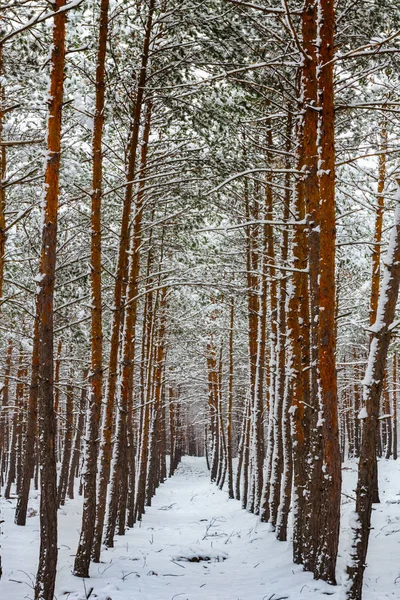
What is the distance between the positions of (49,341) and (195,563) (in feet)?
21.0

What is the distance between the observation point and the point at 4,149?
37.8 ft

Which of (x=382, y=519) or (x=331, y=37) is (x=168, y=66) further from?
(x=382, y=519)

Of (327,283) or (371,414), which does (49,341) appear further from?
(371,414)

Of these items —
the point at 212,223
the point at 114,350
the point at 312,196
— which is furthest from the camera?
the point at 212,223

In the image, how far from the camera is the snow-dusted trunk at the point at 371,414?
5.37m

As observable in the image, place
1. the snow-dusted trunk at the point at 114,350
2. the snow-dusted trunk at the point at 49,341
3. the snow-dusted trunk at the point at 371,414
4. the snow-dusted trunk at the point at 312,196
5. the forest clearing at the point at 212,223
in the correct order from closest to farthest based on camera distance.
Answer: the snow-dusted trunk at the point at 371,414, the snow-dusted trunk at the point at 49,341, the forest clearing at the point at 212,223, the snow-dusted trunk at the point at 312,196, the snow-dusted trunk at the point at 114,350

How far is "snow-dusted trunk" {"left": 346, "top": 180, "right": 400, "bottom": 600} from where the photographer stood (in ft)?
17.6

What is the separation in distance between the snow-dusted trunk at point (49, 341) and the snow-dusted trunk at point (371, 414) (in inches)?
132

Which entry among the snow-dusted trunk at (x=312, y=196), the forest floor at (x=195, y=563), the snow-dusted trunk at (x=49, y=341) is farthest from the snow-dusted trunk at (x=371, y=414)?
the snow-dusted trunk at (x=49, y=341)

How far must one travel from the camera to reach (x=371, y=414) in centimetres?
545

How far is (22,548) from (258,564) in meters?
4.92

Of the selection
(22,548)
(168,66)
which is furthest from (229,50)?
(22,548)

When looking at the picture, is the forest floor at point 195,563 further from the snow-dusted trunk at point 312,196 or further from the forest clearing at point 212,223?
the snow-dusted trunk at point 312,196

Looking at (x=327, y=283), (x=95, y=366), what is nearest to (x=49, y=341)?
(x=95, y=366)
